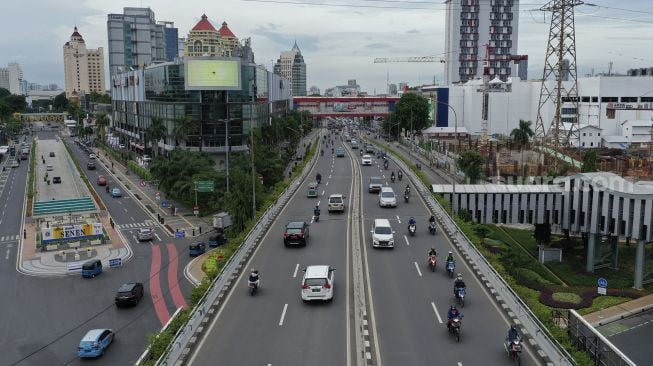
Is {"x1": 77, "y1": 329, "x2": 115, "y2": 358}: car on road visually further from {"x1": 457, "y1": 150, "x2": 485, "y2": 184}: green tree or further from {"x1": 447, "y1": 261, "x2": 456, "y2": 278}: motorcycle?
{"x1": 457, "y1": 150, "x2": 485, "y2": 184}: green tree

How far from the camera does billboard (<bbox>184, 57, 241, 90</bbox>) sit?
3728 inches

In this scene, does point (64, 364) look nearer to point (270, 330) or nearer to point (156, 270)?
point (270, 330)

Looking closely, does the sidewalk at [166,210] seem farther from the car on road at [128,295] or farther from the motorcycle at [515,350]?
the motorcycle at [515,350]

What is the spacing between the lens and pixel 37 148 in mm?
154500

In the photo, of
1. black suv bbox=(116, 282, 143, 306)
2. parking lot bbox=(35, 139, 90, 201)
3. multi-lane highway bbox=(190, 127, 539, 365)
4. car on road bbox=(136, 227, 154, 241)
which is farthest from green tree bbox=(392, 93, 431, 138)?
black suv bbox=(116, 282, 143, 306)

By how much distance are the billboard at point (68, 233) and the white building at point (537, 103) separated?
6974cm

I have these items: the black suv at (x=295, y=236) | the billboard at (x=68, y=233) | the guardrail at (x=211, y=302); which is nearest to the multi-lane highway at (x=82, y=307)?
the billboard at (x=68, y=233)

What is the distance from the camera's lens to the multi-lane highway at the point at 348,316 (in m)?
21.0

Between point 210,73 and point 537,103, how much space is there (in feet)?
247

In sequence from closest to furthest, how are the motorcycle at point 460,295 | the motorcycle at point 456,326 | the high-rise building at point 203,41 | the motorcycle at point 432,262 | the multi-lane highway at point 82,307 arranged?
the motorcycle at point 456,326, the motorcycle at point 460,295, the motorcycle at point 432,262, the multi-lane highway at point 82,307, the high-rise building at point 203,41

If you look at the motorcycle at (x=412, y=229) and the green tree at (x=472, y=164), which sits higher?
the green tree at (x=472, y=164)

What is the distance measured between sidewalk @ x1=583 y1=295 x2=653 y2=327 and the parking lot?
231 feet

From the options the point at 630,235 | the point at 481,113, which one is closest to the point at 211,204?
the point at 630,235

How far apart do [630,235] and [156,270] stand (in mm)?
39277
